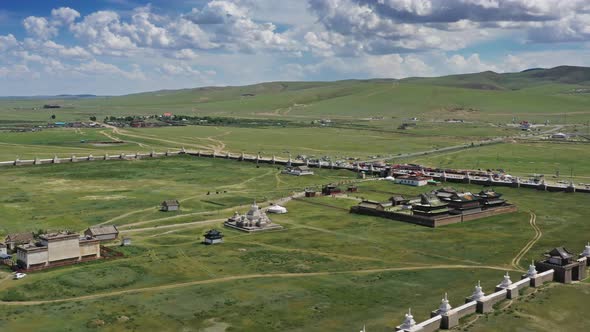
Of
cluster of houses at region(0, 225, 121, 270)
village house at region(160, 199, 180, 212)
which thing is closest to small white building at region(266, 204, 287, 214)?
village house at region(160, 199, 180, 212)

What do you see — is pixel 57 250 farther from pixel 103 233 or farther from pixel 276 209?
pixel 276 209

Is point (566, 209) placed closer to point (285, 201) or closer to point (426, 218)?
point (426, 218)

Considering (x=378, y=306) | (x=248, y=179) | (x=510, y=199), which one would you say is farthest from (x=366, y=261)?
(x=248, y=179)

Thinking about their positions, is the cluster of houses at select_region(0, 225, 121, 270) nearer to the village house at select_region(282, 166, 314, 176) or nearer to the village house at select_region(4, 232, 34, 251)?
the village house at select_region(4, 232, 34, 251)

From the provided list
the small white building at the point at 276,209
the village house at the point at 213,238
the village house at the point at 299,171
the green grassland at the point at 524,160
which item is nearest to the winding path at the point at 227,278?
the village house at the point at 213,238

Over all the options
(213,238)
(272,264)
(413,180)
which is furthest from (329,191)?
(272,264)

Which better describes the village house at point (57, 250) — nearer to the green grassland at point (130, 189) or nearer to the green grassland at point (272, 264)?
the green grassland at point (272, 264)
